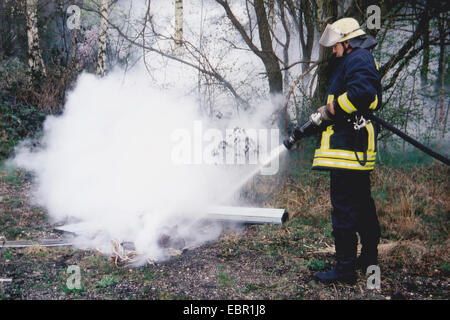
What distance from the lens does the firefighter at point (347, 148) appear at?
301cm

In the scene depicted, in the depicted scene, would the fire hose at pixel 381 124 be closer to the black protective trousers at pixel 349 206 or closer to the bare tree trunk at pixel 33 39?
the black protective trousers at pixel 349 206

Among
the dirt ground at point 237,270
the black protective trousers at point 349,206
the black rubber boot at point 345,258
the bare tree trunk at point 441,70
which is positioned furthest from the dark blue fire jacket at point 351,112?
the bare tree trunk at point 441,70

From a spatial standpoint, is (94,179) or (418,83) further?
(418,83)

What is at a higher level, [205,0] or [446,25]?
[205,0]

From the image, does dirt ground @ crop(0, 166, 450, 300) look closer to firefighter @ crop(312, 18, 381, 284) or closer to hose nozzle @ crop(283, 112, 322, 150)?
firefighter @ crop(312, 18, 381, 284)

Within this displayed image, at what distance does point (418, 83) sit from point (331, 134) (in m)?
4.42

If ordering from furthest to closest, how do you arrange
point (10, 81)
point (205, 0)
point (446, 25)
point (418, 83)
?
point (10, 81)
point (205, 0)
point (418, 83)
point (446, 25)

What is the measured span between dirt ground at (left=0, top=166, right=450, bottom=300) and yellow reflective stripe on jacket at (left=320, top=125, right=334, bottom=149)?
120cm

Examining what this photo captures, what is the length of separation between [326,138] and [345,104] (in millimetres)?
349

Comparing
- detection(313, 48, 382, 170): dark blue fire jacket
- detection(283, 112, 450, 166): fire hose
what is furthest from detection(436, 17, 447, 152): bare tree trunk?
detection(313, 48, 382, 170): dark blue fire jacket

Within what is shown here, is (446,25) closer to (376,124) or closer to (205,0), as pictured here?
(376,124)

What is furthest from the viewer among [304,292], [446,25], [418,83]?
[418,83]

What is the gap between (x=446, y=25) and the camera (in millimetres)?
5816
